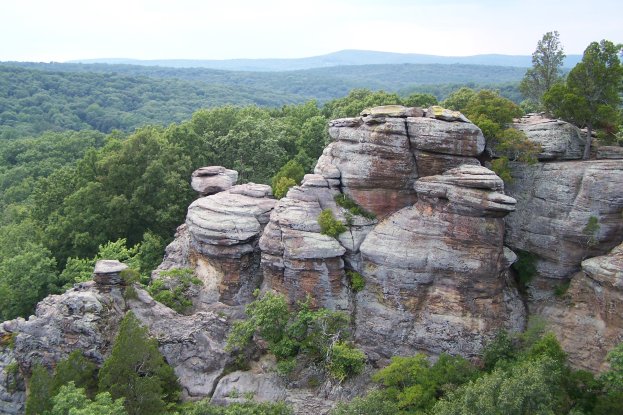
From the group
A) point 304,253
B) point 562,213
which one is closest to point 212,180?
point 304,253

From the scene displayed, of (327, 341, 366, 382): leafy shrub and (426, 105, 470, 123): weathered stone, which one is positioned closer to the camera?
(327, 341, 366, 382): leafy shrub

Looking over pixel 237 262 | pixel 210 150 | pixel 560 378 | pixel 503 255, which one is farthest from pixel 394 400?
pixel 210 150

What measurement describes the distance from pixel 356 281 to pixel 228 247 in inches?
306

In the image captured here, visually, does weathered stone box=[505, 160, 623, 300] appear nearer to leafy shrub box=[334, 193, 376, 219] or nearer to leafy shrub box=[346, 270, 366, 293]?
leafy shrub box=[334, 193, 376, 219]

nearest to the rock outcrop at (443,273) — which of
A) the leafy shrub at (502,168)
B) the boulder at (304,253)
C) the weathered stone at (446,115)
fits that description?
the boulder at (304,253)

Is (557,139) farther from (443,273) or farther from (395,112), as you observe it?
(443,273)

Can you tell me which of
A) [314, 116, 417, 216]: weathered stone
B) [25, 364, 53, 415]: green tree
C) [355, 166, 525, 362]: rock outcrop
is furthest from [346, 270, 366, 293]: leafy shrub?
[25, 364, 53, 415]: green tree

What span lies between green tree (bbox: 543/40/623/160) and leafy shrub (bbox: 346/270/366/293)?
14.0m

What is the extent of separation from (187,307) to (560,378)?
64.7 feet

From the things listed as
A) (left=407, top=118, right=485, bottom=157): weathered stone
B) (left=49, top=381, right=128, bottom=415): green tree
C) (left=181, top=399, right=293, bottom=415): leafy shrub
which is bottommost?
(left=181, top=399, right=293, bottom=415): leafy shrub

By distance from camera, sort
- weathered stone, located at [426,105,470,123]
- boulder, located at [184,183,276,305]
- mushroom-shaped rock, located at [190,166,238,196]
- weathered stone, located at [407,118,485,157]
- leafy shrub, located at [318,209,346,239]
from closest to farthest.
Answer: weathered stone, located at [407,118,485,157], weathered stone, located at [426,105,470,123], leafy shrub, located at [318,209,346,239], boulder, located at [184,183,276,305], mushroom-shaped rock, located at [190,166,238,196]

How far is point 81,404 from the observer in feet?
67.3

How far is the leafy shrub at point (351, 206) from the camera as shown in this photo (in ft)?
93.8

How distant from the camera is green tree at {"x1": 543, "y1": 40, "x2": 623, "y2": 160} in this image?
28.2 metres
